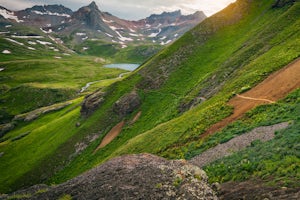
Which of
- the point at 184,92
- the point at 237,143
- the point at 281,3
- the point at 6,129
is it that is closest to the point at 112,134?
the point at 184,92

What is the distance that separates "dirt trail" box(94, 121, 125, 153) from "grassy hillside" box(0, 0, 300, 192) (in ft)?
4.73

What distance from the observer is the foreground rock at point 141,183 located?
25.1 m

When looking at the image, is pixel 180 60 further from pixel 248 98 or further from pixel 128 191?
pixel 128 191

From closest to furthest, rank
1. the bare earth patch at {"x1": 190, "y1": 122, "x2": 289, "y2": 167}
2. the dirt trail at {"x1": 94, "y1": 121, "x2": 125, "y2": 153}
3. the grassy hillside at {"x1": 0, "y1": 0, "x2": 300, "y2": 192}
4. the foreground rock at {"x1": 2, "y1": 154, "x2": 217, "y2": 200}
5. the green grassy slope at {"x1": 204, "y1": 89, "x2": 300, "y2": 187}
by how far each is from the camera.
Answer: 1. the green grassy slope at {"x1": 204, "y1": 89, "x2": 300, "y2": 187}
2. the foreground rock at {"x1": 2, "y1": 154, "x2": 217, "y2": 200}
3. the bare earth patch at {"x1": 190, "y1": 122, "x2": 289, "y2": 167}
4. the grassy hillside at {"x1": 0, "y1": 0, "x2": 300, "y2": 192}
5. the dirt trail at {"x1": 94, "y1": 121, "x2": 125, "y2": 153}

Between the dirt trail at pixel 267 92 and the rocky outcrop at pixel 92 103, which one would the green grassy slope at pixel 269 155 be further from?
the rocky outcrop at pixel 92 103

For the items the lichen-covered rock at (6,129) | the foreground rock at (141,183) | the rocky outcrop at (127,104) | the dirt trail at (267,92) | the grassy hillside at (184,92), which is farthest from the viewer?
the lichen-covered rock at (6,129)

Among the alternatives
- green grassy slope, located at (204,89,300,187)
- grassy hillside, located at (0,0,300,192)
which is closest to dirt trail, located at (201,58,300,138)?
grassy hillside, located at (0,0,300,192)

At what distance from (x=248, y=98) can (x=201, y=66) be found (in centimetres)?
4387

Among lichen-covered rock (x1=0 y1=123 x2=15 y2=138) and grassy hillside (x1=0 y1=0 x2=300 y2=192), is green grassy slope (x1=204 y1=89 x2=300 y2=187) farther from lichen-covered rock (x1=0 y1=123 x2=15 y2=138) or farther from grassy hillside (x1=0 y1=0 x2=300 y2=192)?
lichen-covered rock (x1=0 y1=123 x2=15 y2=138)

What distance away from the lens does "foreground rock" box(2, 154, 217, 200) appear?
25.1m

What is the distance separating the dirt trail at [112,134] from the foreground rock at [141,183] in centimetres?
3799

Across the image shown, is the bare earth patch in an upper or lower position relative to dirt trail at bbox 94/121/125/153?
upper

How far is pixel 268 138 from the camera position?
99.1 ft

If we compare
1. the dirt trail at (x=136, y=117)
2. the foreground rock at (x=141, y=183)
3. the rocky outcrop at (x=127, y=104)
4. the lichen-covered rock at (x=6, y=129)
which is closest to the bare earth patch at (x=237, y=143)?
the foreground rock at (x=141, y=183)
